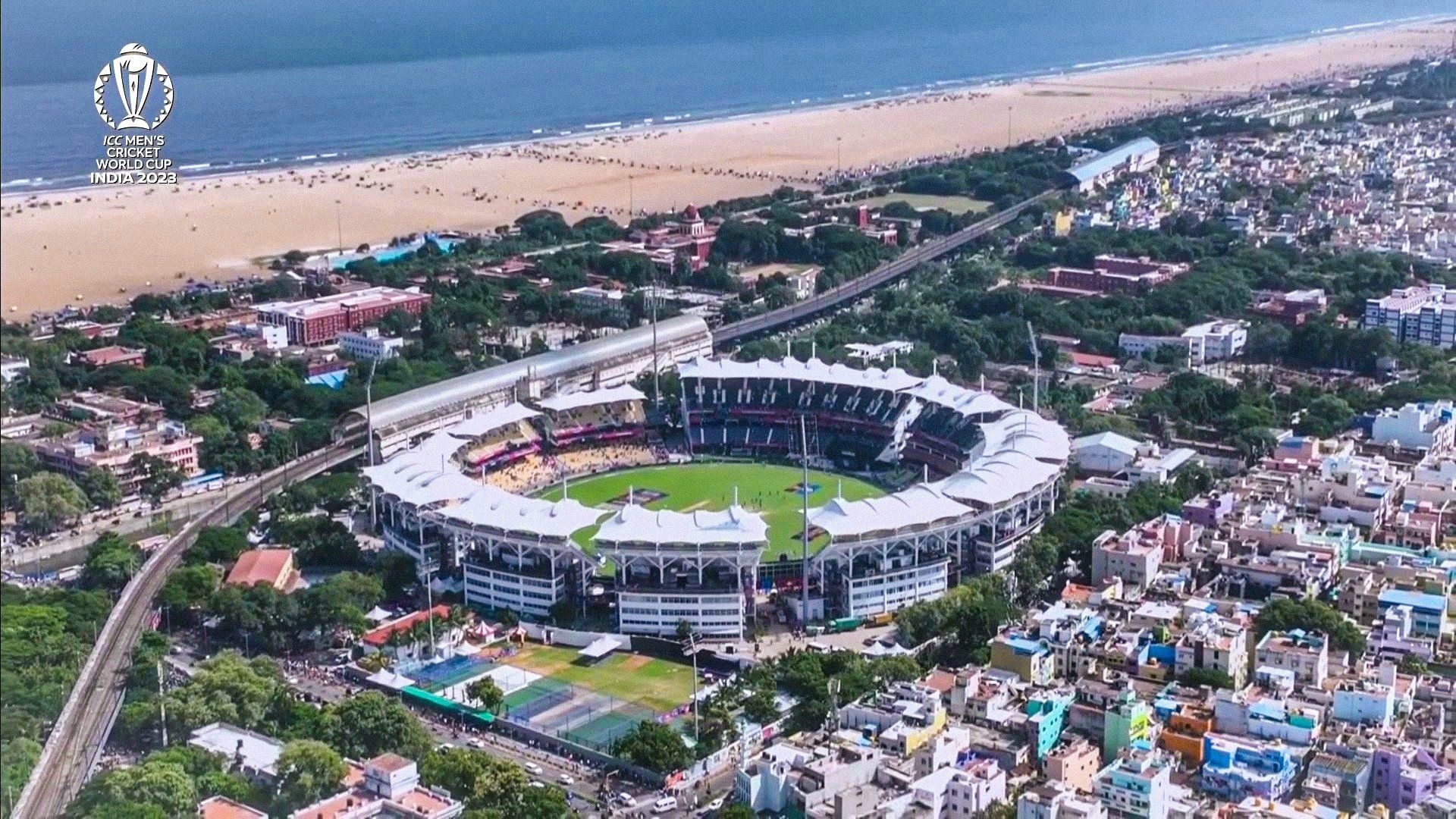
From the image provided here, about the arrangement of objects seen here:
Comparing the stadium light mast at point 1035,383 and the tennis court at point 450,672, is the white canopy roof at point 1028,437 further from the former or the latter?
the tennis court at point 450,672

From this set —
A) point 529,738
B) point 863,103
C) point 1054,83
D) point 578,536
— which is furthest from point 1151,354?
point 1054,83

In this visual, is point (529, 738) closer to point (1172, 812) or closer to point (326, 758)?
point (326, 758)

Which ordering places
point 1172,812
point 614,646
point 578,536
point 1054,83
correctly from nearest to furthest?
point 1172,812
point 614,646
point 578,536
point 1054,83

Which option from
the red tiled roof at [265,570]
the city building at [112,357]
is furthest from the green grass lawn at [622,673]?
the city building at [112,357]

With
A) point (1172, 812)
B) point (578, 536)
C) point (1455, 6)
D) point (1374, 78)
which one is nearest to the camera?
point (1172, 812)

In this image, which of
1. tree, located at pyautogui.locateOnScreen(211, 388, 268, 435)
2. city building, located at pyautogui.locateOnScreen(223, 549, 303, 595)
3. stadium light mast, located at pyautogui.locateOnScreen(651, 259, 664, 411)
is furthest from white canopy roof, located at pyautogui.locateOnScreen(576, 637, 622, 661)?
tree, located at pyautogui.locateOnScreen(211, 388, 268, 435)

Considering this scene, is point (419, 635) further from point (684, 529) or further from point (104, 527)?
point (104, 527)
